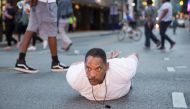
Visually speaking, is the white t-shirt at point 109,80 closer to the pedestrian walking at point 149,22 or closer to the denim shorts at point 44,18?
the denim shorts at point 44,18

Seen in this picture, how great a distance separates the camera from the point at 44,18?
7766 mm

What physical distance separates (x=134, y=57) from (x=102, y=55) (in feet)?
3.11

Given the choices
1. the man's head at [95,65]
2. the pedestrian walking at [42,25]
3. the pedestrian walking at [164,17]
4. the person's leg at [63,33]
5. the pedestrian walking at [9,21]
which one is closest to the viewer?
the man's head at [95,65]

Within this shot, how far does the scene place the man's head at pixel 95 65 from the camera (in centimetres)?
479

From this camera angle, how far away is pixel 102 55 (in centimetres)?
485

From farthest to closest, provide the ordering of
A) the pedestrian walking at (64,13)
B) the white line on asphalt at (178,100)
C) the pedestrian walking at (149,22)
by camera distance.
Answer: the pedestrian walking at (149,22)
the pedestrian walking at (64,13)
the white line on asphalt at (178,100)

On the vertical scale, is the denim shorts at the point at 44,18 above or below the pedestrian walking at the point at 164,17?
above

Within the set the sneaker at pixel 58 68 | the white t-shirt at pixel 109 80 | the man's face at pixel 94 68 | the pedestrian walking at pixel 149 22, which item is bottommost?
the pedestrian walking at pixel 149 22

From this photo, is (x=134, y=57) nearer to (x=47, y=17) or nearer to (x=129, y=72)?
(x=129, y=72)

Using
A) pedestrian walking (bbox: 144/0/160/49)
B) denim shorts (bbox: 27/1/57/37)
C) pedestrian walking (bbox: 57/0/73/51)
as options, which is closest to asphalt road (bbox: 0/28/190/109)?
denim shorts (bbox: 27/1/57/37)

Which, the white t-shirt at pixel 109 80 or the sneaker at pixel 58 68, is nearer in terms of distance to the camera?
the white t-shirt at pixel 109 80

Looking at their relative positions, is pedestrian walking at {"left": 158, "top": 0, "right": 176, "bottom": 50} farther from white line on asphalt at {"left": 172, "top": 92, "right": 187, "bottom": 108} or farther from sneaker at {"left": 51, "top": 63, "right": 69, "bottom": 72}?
white line on asphalt at {"left": 172, "top": 92, "right": 187, "bottom": 108}

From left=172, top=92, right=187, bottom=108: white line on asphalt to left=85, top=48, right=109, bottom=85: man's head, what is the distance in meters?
0.79

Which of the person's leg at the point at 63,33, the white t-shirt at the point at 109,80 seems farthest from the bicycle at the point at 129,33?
the white t-shirt at the point at 109,80
